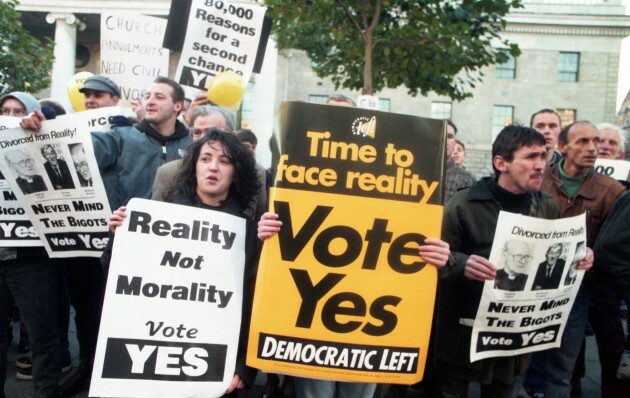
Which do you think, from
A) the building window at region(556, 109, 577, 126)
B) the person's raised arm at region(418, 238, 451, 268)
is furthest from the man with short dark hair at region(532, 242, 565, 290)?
the building window at region(556, 109, 577, 126)

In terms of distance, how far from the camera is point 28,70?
9.63 metres

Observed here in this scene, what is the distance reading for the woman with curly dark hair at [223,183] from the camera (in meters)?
2.63

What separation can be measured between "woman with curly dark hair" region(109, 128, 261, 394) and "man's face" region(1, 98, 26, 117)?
6.17 feet

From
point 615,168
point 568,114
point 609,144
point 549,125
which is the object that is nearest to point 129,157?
point 549,125

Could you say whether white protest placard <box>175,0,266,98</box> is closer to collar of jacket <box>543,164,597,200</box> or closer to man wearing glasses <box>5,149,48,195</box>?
man wearing glasses <box>5,149,48,195</box>

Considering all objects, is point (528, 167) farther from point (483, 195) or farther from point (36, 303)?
point (36, 303)

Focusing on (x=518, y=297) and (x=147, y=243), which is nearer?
(x=147, y=243)

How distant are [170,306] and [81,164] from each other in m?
1.38

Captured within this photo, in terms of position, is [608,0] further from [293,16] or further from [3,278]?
[3,278]

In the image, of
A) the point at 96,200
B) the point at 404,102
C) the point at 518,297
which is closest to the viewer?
the point at 518,297

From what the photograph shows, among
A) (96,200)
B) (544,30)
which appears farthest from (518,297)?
(544,30)

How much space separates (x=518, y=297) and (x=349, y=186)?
41.5 inches

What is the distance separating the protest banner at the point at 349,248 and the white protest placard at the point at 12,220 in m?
1.92

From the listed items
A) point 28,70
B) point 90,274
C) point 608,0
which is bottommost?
point 90,274
